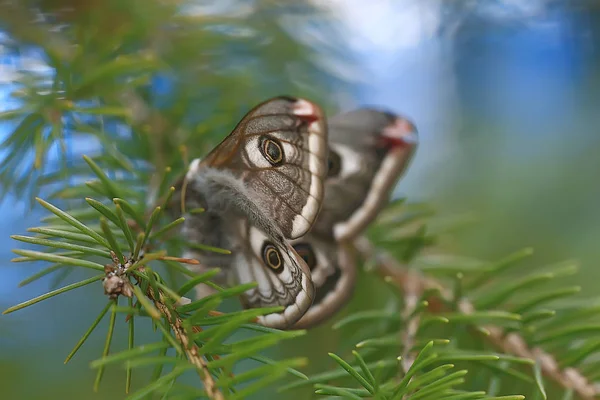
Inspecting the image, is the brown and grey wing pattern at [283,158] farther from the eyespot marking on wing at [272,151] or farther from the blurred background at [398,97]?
the blurred background at [398,97]

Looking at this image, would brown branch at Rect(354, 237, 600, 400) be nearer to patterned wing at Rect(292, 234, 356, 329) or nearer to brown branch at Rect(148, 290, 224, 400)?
patterned wing at Rect(292, 234, 356, 329)

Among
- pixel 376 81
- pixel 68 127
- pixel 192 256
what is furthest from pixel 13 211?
pixel 376 81

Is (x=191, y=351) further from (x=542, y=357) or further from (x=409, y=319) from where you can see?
(x=542, y=357)

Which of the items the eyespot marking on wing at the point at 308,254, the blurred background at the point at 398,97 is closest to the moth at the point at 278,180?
the eyespot marking on wing at the point at 308,254

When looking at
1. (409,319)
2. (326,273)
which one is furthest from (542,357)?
(326,273)

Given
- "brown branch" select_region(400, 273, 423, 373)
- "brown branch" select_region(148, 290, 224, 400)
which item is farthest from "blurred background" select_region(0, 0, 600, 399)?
"brown branch" select_region(148, 290, 224, 400)

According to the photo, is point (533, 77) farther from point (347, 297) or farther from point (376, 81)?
point (347, 297)
